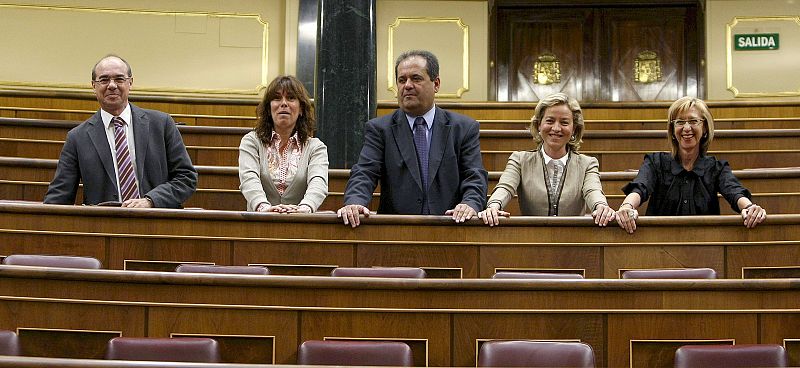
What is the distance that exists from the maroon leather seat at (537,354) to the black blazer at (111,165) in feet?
4.17

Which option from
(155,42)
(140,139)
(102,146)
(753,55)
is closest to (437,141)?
(140,139)

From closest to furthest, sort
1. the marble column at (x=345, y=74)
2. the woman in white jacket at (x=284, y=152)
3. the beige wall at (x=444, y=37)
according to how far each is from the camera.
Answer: the woman in white jacket at (x=284, y=152), the marble column at (x=345, y=74), the beige wall at (x=444, y=37)

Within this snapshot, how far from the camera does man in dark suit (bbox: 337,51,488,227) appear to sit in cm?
277

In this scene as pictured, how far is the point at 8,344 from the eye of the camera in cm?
191

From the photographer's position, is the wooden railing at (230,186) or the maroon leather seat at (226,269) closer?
the maroon leather seat at (226,269)

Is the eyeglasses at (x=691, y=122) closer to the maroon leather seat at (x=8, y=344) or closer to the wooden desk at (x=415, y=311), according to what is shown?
the wooden desk at (x=415, y=311)


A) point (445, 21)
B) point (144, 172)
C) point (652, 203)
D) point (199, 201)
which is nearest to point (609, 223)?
point (652, 203)

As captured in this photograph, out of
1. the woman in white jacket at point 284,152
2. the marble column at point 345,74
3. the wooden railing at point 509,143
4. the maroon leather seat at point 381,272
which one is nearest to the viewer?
the maroon leather seat at point 381,272

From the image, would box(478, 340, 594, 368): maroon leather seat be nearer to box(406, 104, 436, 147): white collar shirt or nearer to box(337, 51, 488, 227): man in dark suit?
box(337, 51, 488, 227): man in dark suit

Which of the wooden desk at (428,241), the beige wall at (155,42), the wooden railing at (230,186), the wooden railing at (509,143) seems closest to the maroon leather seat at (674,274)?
the wooden desk at (428,241)

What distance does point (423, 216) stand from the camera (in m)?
2.62

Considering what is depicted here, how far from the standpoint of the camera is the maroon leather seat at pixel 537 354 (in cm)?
191

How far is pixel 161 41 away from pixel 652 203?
13.8 feet

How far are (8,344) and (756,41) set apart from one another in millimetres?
5577
